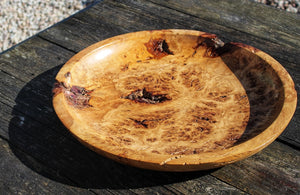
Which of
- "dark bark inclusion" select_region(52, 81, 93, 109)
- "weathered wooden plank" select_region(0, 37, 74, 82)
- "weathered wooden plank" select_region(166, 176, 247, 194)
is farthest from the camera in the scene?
"weathered wooden plank" select_region(0, 37, 74, 82)

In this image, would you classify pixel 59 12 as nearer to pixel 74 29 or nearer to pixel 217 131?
pixel 74 29

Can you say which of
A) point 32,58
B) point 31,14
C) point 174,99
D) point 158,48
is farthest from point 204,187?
point 31,14

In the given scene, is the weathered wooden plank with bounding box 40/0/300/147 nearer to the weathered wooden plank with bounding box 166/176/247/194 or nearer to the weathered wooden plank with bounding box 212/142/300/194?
the weathered wooden plank with bounding box 212/142/300/194

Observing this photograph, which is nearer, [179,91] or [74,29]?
[179,91]

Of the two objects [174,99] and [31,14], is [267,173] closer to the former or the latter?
[174,99]

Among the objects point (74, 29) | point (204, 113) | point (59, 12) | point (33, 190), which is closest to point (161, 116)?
point (204, 113)

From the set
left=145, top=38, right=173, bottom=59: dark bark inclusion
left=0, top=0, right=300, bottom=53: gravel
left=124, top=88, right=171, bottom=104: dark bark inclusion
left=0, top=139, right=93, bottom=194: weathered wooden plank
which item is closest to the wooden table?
left=0, top=139, right=93, bottom=194: weathered wooden plank

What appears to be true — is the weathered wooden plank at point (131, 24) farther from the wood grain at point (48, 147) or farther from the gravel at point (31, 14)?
the gravel at point (31, 14)
